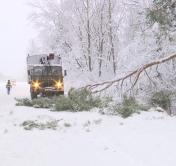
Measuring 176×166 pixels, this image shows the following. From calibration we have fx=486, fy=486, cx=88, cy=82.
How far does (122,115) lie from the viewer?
13.8 meters

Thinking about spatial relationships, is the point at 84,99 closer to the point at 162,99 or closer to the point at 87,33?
the point at 162,99

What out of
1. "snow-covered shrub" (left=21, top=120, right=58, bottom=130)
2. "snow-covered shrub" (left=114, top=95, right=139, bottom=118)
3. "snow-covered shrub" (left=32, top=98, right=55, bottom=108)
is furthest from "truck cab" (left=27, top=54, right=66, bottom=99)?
"snow-covered shrub" (left=21, top=120, right=58, bottom=130)

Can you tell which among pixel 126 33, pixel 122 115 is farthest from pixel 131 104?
pixel 126 33

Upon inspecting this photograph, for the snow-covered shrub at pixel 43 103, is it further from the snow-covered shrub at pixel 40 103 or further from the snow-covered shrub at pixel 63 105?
the snow-covered shrub at pixel 63 105

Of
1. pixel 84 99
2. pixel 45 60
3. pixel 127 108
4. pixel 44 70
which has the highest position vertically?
pixel 45 60

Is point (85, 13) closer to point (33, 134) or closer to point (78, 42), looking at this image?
point (78, 42)

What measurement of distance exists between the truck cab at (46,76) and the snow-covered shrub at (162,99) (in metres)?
12.6

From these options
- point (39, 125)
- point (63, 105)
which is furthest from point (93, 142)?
point (63, 105)

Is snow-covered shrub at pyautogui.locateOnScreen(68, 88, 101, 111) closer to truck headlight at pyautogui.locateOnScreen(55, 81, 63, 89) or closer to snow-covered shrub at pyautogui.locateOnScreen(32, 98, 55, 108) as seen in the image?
snow-covered shrub at pyautogui.locateOnScreen(32, 98, 55, 108)

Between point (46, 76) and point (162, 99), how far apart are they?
44.0 feet

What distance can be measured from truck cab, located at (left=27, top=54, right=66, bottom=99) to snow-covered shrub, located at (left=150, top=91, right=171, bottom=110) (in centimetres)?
1260

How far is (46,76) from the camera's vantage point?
29.3m

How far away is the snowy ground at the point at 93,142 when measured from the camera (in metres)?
8.12

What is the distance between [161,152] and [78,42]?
89.8ft
